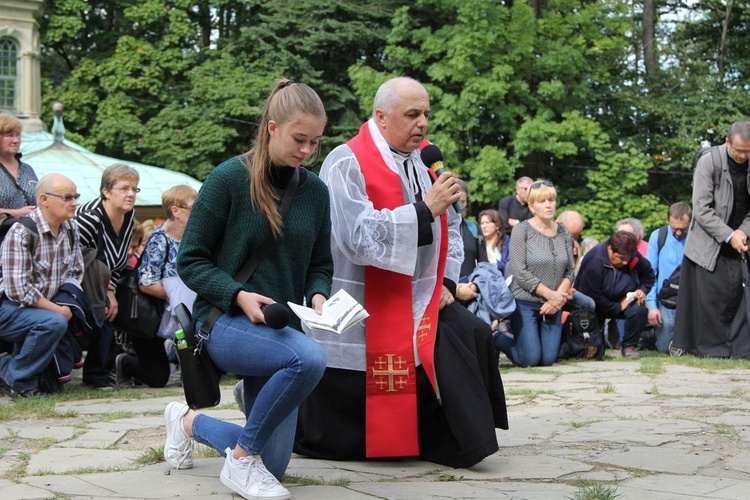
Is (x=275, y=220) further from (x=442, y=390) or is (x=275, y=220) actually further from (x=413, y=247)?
(x=442, y=390)

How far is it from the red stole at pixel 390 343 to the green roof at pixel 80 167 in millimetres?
15521

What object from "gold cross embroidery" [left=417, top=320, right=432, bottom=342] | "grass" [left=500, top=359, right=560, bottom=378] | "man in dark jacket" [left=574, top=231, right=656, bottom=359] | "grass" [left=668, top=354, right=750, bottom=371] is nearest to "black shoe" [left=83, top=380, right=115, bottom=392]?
"grass" [left=500, top=359, right=560, bottom=378]

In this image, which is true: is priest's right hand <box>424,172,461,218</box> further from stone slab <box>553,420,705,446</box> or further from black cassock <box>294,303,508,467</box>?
stone slab <box>553,420,705,446</box>

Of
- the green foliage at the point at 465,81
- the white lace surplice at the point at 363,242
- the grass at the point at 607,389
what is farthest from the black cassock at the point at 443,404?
the green foliage at the point at 465,81

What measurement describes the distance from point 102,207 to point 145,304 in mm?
860

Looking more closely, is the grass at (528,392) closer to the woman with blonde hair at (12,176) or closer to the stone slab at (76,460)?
the stone slab at (76,460)

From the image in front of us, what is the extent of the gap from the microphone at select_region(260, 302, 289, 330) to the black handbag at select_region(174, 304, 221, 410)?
39cm

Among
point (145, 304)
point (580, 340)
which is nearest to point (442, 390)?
point (145, 304)

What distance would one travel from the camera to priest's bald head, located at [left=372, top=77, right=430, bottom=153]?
531 centimetres

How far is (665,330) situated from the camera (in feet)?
38.2

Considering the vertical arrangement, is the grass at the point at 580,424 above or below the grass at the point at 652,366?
above

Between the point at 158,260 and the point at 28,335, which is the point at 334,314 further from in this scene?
the point at 158,260

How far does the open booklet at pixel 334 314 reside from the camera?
419 cm

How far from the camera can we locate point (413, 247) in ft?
16.9
